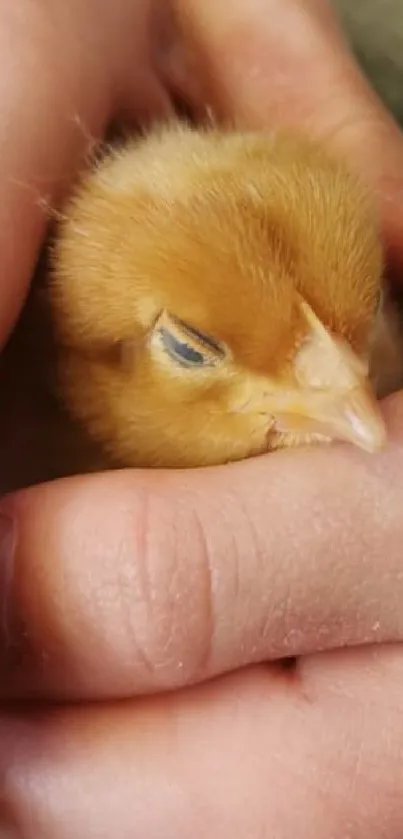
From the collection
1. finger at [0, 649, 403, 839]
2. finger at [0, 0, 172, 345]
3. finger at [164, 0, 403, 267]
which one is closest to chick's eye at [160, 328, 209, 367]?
finger at [0, 0, 172, 345]

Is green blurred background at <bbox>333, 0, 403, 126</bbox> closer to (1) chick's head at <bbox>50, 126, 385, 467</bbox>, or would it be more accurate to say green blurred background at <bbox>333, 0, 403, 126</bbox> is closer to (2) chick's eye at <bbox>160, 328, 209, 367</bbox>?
(1) chick's head at <bbox>50, 126, 385, 467</bbox>

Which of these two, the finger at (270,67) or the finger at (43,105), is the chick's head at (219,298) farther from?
the finger at (270,67)

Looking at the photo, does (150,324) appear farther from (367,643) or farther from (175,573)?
(367,643)

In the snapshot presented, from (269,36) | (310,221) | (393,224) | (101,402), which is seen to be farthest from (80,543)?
(269,36)

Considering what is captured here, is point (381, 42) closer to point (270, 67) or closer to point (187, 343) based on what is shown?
point (270, 67)

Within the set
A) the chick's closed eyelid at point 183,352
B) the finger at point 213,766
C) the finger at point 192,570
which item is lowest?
the finger at point 213,766

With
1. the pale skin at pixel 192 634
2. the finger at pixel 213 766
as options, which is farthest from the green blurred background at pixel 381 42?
the finger at pixel 213 766

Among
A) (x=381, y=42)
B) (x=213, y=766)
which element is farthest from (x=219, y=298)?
(x=381, y=42)
